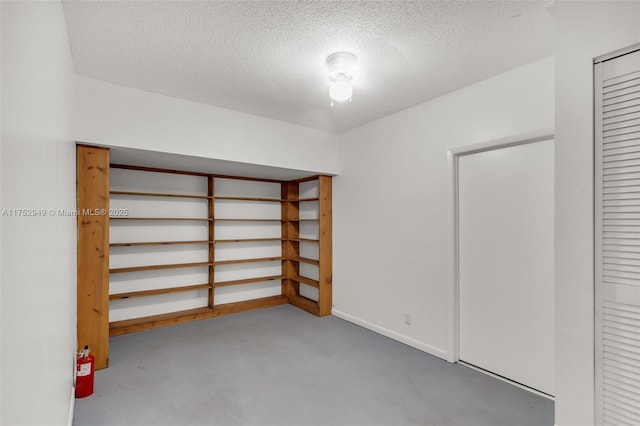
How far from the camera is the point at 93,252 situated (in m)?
2.80

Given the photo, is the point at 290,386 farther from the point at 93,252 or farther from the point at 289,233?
the point at 289,233

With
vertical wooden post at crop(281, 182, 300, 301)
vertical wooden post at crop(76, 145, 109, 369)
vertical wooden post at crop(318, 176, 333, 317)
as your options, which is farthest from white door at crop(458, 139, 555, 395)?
vertical wooden post at crop(76, 145, 109, 369)

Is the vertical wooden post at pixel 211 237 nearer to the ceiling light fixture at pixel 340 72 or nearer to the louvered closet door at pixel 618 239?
the ceiling light fixture at pixel 340 72

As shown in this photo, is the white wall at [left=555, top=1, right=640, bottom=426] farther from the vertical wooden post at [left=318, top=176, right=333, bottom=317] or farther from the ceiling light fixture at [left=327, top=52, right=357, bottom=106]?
the vertical wooden post at [left=318, top=176, right=333, bottom=317]

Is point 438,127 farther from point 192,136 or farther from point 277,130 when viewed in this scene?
point 192,136

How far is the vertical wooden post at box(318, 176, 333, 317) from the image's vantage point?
4426mm

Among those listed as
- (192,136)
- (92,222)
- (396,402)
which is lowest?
(396,402)

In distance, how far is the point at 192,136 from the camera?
3.30m

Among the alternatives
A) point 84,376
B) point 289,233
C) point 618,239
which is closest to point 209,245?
point 289,233

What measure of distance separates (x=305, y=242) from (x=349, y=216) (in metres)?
1.03

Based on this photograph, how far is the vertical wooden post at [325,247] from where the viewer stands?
443cm

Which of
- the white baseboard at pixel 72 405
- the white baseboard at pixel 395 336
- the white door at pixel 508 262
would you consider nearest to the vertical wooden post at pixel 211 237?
the white baseboard at pixel 395 336

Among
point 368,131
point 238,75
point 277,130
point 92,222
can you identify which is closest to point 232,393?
point 92,222

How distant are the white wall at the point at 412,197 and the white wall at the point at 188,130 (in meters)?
0.69
